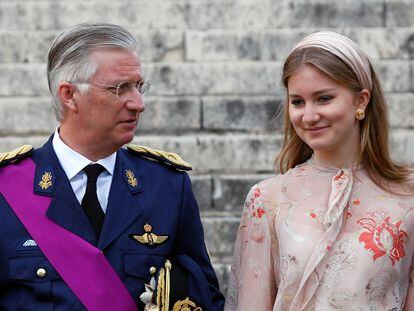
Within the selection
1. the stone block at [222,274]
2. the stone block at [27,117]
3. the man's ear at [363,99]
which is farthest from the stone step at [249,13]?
the man's ear at [363,99]

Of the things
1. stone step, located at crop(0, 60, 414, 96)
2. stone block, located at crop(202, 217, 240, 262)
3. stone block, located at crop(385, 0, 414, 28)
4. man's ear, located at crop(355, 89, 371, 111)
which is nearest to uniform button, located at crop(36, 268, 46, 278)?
man's ear, located at crop(355, 89, 371, 111)

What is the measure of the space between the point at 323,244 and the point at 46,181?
0.94 metres

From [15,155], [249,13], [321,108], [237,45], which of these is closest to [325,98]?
[321,108]

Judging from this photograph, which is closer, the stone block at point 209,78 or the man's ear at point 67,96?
the man's ear at point 67,96

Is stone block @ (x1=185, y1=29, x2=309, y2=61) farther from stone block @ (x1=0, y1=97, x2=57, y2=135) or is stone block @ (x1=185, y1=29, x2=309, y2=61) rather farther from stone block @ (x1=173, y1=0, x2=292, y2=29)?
stone block @ (x1=0, y1=97, x2=57, y2=135)

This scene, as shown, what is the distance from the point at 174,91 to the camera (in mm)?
6785

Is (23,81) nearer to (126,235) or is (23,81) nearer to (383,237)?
(126,235)

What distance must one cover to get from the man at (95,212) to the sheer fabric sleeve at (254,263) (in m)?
0.09

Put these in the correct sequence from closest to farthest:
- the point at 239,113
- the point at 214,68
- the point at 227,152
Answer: the point at 227,152, the point at 239,113, the point at 214,68

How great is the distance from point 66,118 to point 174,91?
9.79 ft

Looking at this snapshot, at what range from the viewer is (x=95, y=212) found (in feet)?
12.3

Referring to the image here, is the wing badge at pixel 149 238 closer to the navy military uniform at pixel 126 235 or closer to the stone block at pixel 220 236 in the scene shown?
the navy military uniform at pixel 126 235

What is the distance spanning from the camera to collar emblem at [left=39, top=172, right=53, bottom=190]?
375 cm

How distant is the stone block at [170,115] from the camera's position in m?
6.70
